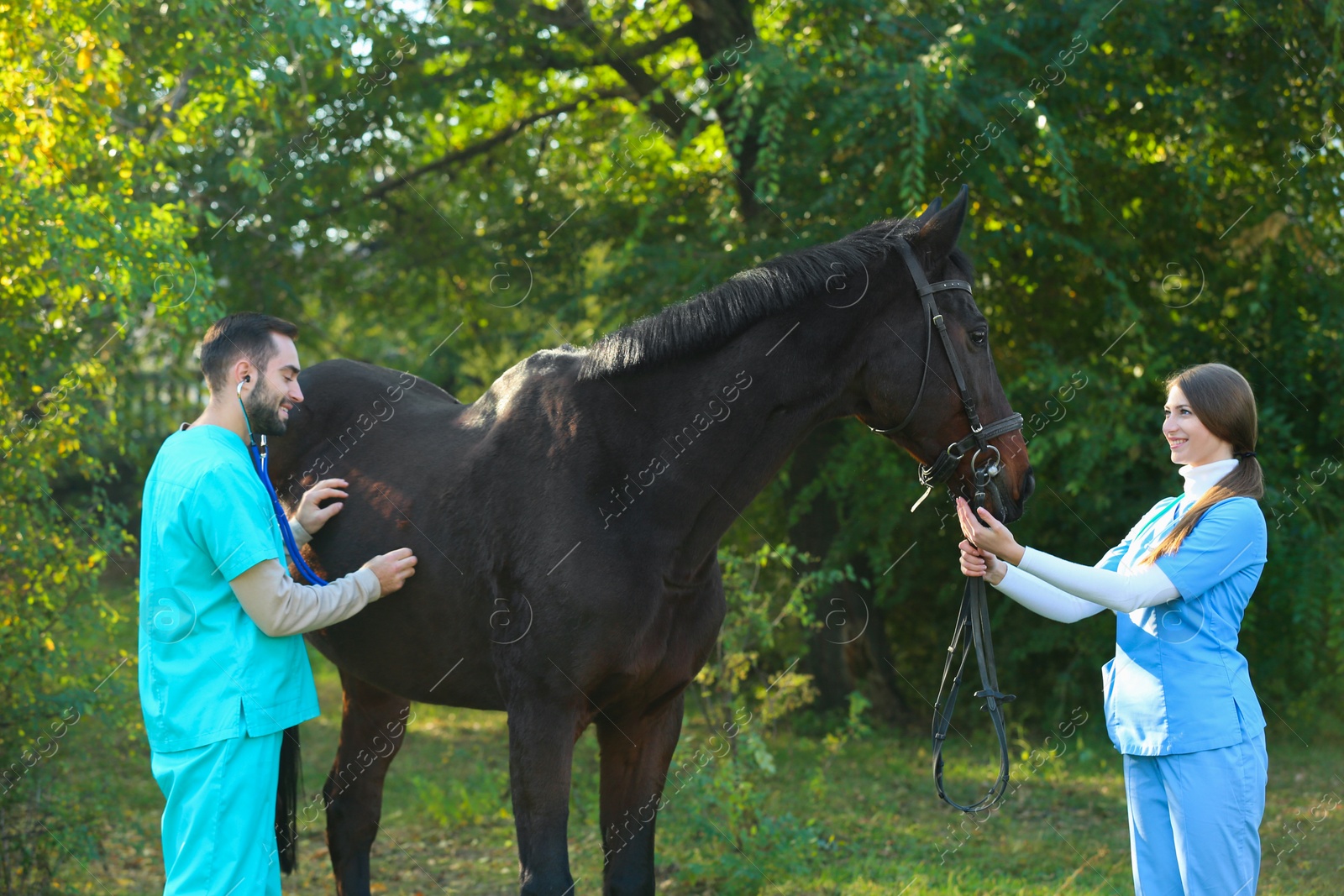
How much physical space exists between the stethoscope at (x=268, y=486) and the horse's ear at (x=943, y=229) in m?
1.96

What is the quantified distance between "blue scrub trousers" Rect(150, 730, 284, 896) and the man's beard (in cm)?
84

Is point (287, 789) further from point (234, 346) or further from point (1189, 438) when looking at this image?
point (1189, 438)

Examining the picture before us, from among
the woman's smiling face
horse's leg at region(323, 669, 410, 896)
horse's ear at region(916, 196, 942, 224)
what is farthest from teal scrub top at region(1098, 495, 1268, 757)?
horse's leg at region(323, 669, 410, 896)

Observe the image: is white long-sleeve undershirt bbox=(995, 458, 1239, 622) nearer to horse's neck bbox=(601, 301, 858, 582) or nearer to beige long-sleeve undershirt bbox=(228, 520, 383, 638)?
horse's neck bbox=(601, 301, 858, 582)

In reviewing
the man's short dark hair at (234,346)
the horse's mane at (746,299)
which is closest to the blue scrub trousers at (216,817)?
the man's short dark hair at (234,346)

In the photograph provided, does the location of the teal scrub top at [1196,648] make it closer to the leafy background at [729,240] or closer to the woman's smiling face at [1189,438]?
the woman's smiling face at [1189,438]

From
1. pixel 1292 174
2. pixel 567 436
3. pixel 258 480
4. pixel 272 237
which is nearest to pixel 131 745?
pixel 258 480

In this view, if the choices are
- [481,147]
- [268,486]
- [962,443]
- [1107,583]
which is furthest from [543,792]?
[481,147]

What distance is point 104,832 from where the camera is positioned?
496 cm

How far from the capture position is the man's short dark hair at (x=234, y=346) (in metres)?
2.70

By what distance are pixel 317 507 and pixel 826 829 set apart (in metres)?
3.62

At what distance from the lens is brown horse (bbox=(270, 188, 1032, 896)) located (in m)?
2.88

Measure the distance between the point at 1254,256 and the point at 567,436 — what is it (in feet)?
19.3

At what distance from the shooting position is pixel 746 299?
2.94m
